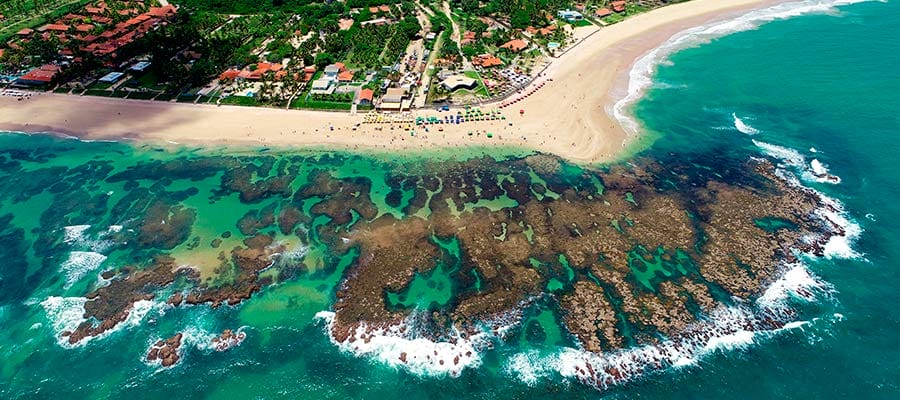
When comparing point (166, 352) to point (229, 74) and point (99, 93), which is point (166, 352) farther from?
point (99, 93)

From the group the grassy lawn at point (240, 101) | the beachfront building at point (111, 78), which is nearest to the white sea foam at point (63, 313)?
the grassy lawn at point (240, 101)

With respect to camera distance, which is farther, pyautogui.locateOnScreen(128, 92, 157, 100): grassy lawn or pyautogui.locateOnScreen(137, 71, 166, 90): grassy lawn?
pyautogui.locateOnScreen(137, 71, 166, 90): grassy lawn

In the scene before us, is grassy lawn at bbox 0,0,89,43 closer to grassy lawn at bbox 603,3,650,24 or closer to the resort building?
the resort building

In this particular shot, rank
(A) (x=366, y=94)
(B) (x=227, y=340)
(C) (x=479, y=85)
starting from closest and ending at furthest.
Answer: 1. (B) (x=227, y=340)
2. (A) (x=366, y=94)
3. (C) (x=479, y=85)

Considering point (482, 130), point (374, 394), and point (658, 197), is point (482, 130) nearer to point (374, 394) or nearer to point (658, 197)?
point (658, 197)

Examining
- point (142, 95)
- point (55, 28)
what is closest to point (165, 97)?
point (142, 95)

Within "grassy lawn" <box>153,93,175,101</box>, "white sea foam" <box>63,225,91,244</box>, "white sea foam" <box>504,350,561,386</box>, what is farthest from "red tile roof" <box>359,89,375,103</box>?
"white sea foam" <box>504,350,561,386</box>

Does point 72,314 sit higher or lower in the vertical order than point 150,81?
lower
